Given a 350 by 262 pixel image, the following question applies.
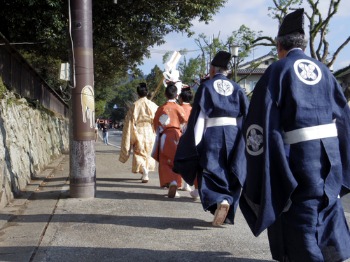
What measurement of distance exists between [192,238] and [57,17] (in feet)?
28.5

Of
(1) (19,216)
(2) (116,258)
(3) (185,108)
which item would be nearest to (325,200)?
(2) (116,258)

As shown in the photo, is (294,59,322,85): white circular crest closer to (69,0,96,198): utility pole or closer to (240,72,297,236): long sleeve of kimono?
(240,72,297,236): long sleeve of kimono

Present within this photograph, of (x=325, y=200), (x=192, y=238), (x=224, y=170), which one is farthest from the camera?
(x=224, y=170)

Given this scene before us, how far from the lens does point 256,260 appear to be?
12.8ft

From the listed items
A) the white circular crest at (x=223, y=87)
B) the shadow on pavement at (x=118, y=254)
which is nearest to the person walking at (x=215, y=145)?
the white circular crest at (x=223, y=87)

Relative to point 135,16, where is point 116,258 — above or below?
below

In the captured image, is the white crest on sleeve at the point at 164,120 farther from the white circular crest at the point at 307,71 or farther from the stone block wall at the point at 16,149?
the white circular crest at the point at 307,71

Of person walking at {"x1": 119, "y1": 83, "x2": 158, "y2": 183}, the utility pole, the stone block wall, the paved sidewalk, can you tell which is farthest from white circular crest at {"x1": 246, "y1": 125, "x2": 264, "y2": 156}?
person walking at {"x1": 119, "y1": 83, "x2": 158, "y2": 183}

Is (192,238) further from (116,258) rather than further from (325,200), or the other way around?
(325,200)

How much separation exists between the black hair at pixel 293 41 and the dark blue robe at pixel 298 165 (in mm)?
93

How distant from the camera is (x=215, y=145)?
193 inches

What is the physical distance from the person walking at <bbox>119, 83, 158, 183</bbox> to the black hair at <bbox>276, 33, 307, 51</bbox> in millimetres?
5481

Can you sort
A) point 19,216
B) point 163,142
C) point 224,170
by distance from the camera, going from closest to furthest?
point 224,170
point 19,216
point 163,142

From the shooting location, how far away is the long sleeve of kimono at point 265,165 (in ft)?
9.38
